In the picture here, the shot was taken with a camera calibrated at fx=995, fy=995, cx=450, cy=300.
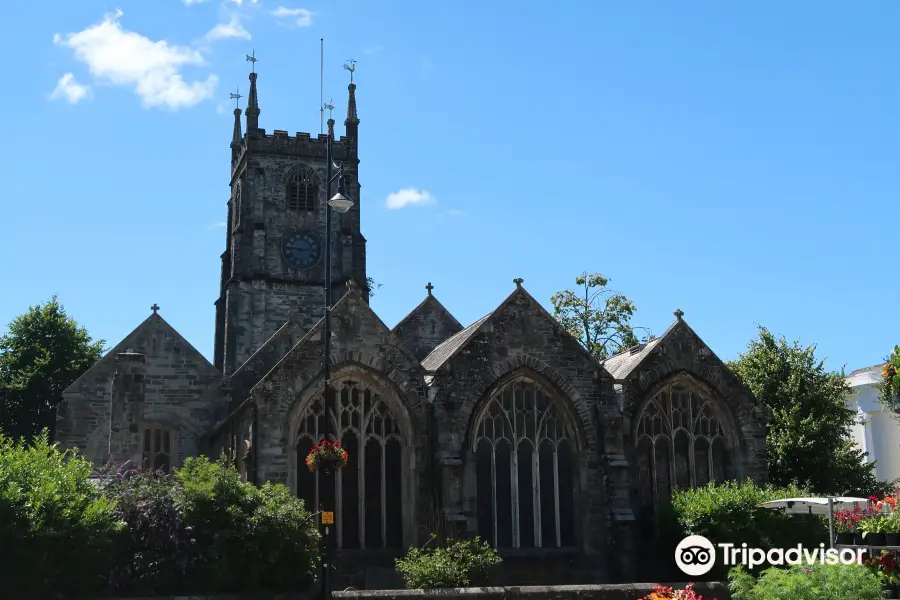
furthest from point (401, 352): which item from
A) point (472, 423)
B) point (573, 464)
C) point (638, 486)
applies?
point (638, 486)

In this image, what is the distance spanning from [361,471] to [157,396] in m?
8.14

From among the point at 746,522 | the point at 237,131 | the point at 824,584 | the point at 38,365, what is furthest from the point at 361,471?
the point at 237,131

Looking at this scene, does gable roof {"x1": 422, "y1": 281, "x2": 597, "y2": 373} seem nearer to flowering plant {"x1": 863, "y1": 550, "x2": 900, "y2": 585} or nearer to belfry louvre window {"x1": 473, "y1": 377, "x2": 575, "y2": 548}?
belfry louvre window {"x1": 473, "y1": 377, "x2": 575, "y2": 548}

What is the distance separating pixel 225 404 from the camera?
104 ft

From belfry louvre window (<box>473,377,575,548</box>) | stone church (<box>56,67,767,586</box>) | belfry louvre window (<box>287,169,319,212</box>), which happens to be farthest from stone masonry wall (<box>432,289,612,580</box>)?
belfry louvre window (<box>287,169,319,212</box>)

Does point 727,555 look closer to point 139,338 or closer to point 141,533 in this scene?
point 141,533

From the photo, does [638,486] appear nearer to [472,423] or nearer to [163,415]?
[472,423]

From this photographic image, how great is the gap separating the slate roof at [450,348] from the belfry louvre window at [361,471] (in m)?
2.29

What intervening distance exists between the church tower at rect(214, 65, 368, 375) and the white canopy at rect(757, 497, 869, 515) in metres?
35.0

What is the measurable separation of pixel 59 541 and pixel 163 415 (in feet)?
42.8

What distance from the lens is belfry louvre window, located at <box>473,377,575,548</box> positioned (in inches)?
1096

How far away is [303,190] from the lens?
197ft

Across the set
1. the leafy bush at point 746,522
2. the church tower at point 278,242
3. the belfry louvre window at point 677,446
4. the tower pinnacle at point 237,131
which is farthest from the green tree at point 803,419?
the tower pinnacle at point 237,131

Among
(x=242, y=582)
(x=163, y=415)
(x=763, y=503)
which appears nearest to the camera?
(x=242, y=582)
